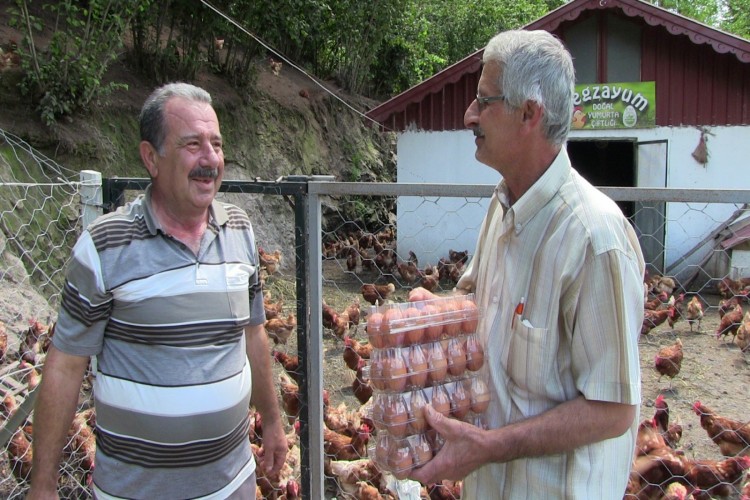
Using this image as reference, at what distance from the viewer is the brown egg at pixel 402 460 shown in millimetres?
1502

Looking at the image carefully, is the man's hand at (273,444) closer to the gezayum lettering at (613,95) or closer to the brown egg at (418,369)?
the brown egg at (418,369)

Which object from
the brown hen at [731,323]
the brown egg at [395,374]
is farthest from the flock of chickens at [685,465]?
the brown hen at [731,323]

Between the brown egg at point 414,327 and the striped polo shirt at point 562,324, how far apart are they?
0.19 m

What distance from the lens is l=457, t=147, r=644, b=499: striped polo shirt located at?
1368mm

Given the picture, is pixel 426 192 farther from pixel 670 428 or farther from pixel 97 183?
pixel 670 428

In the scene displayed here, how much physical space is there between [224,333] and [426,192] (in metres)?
0.87

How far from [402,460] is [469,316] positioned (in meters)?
0.39

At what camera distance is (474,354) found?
61.3 inches

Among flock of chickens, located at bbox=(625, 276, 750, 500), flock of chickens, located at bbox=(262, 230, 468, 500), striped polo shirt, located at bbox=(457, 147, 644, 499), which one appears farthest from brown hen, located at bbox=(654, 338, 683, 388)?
striped polo shirt, located at bbox=(457, 147, 644, 499)

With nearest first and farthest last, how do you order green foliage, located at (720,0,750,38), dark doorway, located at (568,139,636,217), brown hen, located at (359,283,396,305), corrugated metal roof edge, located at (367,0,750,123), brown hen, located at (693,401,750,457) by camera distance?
1. brown hen, located at (693,401,750,457)
2. brown hen, located at (359,283,396,305)
3. corrugated metal roof edge, located at (367,0,750,123)
4. dark doorway, located at (568,139,636,217)
5. green foliage, located at (720,0,750,38)

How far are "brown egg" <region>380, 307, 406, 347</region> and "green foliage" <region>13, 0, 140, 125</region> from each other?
6.93m

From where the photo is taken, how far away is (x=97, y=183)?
115 inches

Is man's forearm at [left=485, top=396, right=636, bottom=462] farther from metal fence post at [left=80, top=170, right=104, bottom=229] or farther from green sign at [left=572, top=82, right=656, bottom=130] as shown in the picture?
green sign at [left=572, top=82, right=656, bottom=130]

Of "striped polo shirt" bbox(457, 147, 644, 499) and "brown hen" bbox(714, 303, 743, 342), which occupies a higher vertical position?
"striped polo shirt" bbox(457, 147, 644, 499)
